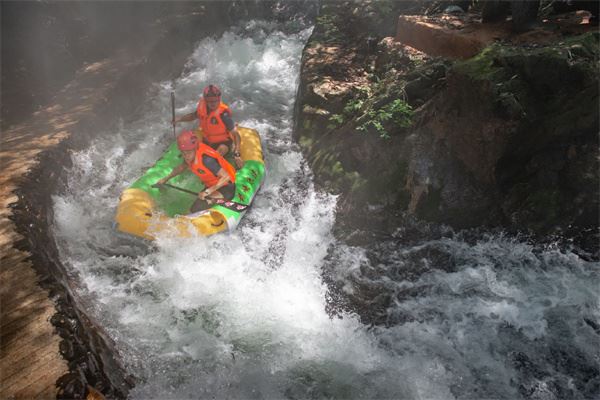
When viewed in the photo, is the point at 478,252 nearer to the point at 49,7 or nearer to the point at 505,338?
the point at 505,338

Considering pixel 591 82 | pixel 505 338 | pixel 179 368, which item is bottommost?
pixel 179 368

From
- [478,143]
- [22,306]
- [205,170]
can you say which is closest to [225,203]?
[205,170]

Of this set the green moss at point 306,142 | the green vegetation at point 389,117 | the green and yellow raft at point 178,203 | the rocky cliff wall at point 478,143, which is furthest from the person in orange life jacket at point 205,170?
the green vegetation at point 389,117

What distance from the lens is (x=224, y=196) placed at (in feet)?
19.6

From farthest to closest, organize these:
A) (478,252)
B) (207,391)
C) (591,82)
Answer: (478,252)
(591,82)
(207,391)

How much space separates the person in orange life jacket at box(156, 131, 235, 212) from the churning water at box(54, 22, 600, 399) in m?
0.61

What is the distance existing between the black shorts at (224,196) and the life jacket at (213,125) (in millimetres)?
1097

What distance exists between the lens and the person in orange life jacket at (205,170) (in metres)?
5.84

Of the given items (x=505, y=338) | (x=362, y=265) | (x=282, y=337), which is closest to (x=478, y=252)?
(x=505, y=338)

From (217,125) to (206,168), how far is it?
1052 mm

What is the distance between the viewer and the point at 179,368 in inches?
161

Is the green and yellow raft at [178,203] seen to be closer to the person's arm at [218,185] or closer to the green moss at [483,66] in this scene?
the person's arm at [218,185]

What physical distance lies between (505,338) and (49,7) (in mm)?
9948

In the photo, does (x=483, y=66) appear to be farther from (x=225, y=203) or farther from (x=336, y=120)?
(x=225, y=203)
